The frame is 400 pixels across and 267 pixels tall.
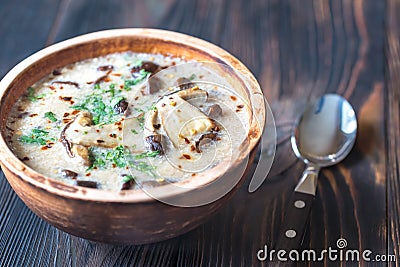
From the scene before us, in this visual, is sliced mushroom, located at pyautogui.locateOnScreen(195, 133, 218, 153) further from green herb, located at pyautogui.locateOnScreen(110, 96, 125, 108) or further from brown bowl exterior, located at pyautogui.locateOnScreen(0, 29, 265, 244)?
green herb, located at pyautogui.locateOnScreen(110, 96, 125, 108)

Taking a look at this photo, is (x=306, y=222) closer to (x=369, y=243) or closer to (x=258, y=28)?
(x=369, y=243)

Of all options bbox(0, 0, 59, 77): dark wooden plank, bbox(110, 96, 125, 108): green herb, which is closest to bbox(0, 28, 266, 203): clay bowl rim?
bbox(110, 96, 125, 108): green herb

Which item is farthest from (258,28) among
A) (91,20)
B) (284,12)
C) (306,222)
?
(306,222)

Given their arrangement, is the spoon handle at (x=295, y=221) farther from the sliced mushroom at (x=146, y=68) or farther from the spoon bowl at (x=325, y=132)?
the sliced mushroom at (x=146, y=68)

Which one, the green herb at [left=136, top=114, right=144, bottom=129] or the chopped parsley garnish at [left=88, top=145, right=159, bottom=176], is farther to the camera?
the green herb at [left=136, top=114, right=144, bottom=129]

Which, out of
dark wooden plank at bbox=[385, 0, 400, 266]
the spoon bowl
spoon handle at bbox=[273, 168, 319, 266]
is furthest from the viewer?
the spoon bowl

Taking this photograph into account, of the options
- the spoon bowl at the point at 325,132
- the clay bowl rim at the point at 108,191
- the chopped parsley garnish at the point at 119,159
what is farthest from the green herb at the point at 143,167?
the spoon bowl at the point at 325,132
